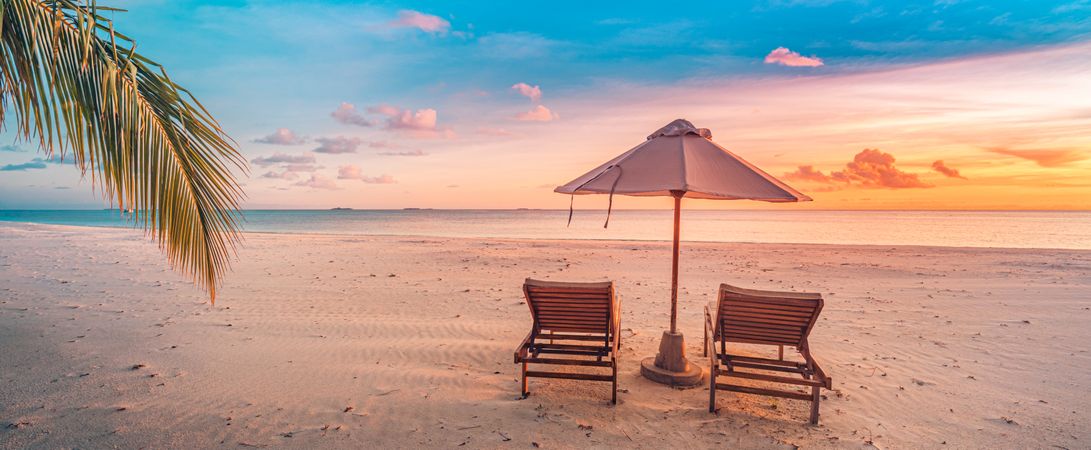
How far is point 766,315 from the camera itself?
409cm

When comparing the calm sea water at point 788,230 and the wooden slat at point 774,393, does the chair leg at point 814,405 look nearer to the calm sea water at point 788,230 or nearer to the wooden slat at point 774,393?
the wooden slat at point 774,393

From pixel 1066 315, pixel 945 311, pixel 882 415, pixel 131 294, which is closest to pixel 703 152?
pixel 882 415

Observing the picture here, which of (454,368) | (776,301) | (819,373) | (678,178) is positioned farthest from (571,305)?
(819,373)

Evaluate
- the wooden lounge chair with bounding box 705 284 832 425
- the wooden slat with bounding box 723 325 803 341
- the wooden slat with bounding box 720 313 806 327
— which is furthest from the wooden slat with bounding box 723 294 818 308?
the wooden slat with bounding box 723 325 803 341

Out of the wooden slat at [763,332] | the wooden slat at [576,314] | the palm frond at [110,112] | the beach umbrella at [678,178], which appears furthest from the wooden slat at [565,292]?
the palm frond at [110,112]

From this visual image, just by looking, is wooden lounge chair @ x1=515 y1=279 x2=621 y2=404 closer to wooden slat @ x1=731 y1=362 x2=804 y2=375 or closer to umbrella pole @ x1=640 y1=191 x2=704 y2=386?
umbrella pole @ x1=640 y1=191 x2=704 y2=386

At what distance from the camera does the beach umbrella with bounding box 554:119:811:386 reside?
4.03 meters

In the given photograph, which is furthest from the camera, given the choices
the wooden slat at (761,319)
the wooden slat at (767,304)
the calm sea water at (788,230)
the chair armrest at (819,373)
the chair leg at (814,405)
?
the calm sea water at (788,230)

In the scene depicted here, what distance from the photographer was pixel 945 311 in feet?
25.4

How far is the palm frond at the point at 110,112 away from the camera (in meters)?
2.77

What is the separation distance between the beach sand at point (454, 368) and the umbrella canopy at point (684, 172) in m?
1.79

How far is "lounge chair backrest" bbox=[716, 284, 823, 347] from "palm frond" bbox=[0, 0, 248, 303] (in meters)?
3.98

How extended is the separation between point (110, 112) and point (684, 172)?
3830mm

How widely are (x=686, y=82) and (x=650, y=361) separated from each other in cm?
990
